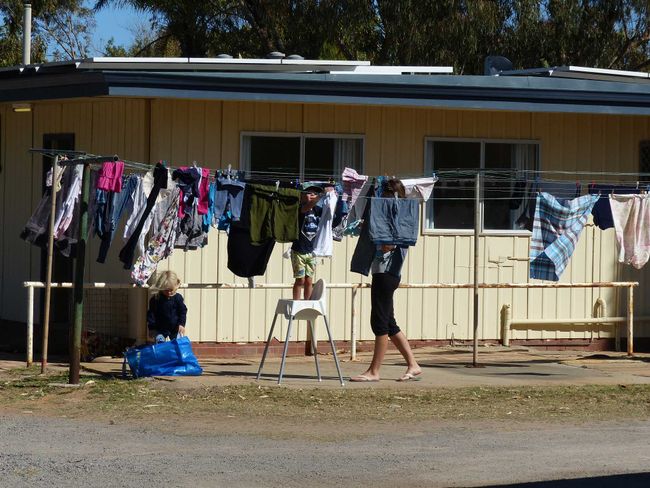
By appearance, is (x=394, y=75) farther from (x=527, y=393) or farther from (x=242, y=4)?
(x=242, y=4)

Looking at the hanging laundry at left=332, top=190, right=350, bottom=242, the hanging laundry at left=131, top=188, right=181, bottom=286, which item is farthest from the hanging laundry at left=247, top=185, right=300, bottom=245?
the hanging laundry at left=131, top=188, right=181, bottom=286

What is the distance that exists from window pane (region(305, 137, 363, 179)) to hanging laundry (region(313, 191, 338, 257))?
1.49 meters

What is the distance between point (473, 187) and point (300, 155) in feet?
6.99

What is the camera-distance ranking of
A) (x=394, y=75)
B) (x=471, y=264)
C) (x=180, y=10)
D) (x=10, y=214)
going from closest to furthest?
1. (x=394, y=75)
2. (x=471, y=264)
3. (x=10, y=214)
4. (x=180, y=10)

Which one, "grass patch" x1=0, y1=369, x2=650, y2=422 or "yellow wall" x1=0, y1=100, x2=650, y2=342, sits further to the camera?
"yellow wall" x1=0, y1=100, x2=650, y2=342

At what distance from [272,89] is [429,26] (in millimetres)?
17290

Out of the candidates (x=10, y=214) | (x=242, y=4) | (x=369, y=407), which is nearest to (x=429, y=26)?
(x=242, y=4)

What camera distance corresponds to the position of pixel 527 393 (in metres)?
11.8

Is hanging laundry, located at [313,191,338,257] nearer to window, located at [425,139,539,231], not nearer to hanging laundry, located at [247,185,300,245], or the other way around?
hanging laundry, located at [247,185,300,245]

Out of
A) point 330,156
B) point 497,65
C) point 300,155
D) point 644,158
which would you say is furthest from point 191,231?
point 497,65

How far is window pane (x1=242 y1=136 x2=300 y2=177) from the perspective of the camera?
1434 centimetres

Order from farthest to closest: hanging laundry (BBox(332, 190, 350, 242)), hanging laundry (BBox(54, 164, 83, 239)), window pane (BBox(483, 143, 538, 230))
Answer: window pane (BBox(483, 143, 538, 230)) < hanging laundry (BBox(332, 190, 350, 242)) < hanging laundry (BBox(54, 164, 83, 239))

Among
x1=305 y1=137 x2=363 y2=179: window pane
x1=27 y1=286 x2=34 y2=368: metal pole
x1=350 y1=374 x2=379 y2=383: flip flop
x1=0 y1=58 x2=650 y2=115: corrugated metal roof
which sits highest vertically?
x1=0 y1=58 x2=650 y2=115: corrugated metal roof

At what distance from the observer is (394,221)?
12.4 m
